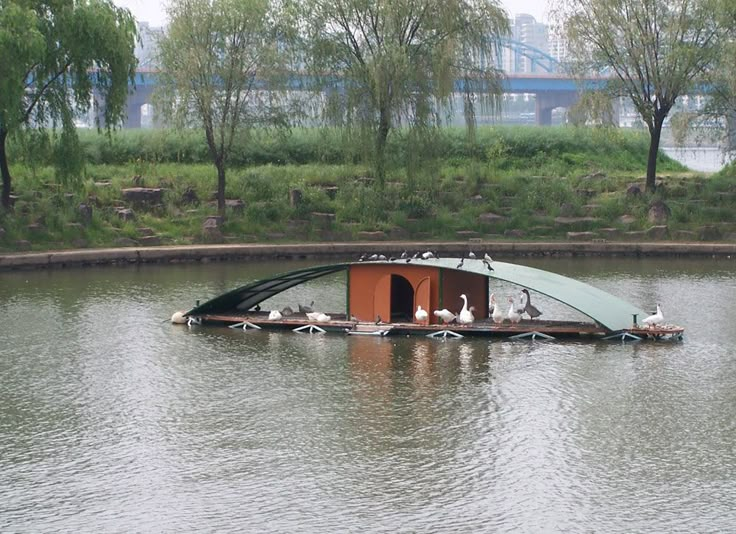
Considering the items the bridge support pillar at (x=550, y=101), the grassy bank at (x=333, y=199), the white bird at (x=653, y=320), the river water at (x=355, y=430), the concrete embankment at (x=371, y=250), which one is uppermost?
the bridge support pillar at (x=550, y=101)

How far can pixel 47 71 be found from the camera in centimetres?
4091

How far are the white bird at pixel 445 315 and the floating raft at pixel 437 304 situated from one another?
0.16m

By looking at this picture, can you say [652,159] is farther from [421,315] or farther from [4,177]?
[421,315]

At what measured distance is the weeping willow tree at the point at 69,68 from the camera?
40.5m

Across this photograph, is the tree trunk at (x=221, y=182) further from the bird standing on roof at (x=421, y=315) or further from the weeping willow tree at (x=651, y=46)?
the bird standing on roof at (x=421, y=315)

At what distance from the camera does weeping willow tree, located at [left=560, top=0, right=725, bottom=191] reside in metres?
44.9

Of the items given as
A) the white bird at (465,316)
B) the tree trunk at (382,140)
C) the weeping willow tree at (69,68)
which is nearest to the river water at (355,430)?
the white bird at (465,316)

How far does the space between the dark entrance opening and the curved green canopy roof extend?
39.3 inches

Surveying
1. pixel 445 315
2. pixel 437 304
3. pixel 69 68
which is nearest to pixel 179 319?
pixel 437 304

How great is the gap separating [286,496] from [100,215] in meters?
28.4

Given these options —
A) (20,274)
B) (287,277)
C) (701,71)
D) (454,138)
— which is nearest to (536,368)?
(287,277)

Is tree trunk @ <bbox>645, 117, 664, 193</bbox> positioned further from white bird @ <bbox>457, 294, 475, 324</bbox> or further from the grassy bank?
white bird @ <bbox>457, 294, 475, 324</bbox>

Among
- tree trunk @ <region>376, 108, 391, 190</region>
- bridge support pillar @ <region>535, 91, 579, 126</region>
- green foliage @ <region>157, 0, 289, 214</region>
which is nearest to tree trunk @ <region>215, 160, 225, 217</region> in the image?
green foliage @ <region>157, 0, 289, 214</region>

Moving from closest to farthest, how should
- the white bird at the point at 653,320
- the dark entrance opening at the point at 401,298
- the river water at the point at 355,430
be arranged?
1. the river water at the point at 355,430
2. the white bird at the point at 653,320
3. the dark entrance opening at the point at 401,298
